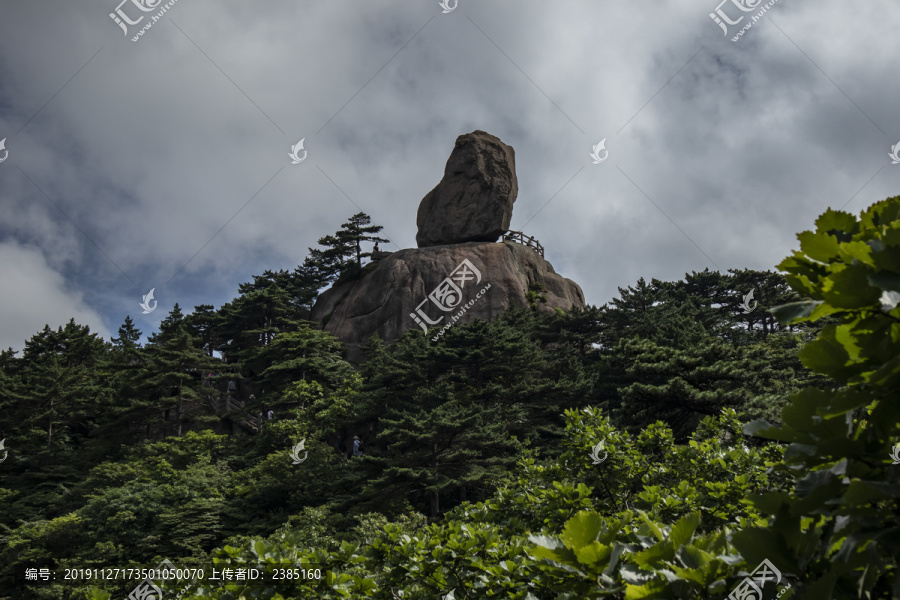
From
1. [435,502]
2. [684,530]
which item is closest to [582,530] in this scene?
[684,530]

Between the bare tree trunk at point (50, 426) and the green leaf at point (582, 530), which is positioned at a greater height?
the bare tree trunk at point (50, 426)

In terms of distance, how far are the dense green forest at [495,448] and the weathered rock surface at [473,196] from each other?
19.0 feet

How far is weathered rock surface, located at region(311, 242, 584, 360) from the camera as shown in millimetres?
27469

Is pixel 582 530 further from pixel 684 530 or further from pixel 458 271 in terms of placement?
pixel 458 271

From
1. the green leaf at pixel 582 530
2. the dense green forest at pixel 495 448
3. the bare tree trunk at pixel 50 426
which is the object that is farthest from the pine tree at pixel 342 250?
the green leaf at pixel 582 530

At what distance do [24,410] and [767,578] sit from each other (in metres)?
31.4

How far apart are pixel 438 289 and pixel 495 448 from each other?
14.5 m

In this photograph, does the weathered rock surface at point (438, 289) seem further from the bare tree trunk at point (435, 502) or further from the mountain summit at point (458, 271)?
the bare tree trunk at point (435, 502)

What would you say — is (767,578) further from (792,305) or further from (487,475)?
(487,475)

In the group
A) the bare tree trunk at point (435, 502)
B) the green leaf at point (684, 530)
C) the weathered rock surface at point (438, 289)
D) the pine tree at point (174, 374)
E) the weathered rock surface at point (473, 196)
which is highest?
the weathered rock surface at point (473, 196)

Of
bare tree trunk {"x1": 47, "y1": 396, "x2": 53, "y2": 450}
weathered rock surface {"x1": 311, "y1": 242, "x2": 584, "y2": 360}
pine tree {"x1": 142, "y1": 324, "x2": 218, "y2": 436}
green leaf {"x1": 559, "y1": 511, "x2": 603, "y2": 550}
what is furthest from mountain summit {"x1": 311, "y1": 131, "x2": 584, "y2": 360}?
green leaf {"x1": 559, "y1": 511, "x2": 603, "y2": 550}

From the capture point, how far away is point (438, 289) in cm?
2852

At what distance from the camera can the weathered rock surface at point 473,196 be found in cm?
3058

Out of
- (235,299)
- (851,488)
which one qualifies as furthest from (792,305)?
(235,299)
